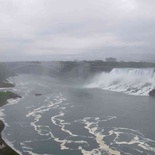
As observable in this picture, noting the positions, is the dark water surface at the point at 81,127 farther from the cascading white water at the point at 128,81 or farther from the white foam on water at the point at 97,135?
the cascading white water at the point at 128,81

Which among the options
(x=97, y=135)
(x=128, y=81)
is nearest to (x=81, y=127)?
(x=97, y=135)

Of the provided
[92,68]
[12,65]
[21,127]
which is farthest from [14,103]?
[12,65]

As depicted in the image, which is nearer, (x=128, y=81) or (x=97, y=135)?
(x=97, y=135)

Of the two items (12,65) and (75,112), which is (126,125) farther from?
(12,65)

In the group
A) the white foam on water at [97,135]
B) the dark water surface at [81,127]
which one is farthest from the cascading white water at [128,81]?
the white foam on water at [97,135]

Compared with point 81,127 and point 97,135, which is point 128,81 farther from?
point 97,135

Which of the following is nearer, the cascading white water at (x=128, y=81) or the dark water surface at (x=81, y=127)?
the dark water surface at (x=81, y=127)

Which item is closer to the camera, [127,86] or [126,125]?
[126,125]
